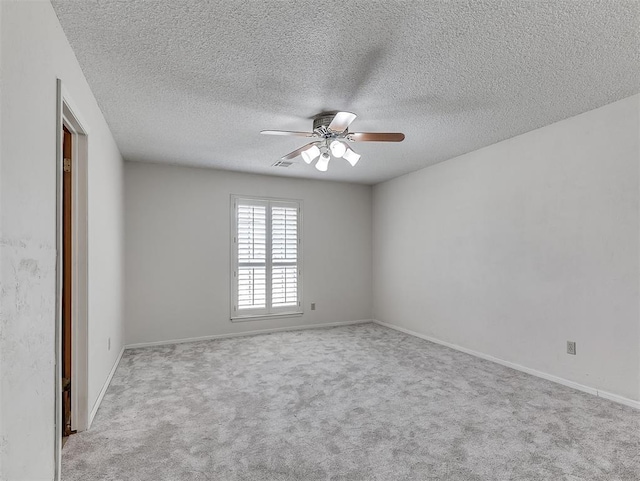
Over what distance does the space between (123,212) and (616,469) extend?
4996 millimetres

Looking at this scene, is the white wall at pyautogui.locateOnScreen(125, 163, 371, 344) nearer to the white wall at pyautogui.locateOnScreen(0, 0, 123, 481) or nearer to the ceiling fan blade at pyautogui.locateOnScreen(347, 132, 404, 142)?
the ceiling fan blade at pyautogui.locateOnScreen(347, 132, 404, 142)

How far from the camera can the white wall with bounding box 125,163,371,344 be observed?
15.4 feet

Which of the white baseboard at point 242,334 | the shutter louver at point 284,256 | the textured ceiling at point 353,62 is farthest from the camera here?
the shutter louver at point 284,256

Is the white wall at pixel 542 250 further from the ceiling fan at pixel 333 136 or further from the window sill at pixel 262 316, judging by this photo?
the window sill at pixel 262 316

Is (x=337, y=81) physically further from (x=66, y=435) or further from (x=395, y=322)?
(x=395, y=322)

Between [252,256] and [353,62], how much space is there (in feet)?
11.7

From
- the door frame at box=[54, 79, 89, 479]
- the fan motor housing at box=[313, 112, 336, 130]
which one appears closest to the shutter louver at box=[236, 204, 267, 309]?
the fan motor housing at box=[313, 112, 336, 130]

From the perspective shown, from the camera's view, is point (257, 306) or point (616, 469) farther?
point (257, 306)

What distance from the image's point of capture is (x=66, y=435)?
2.36 metres

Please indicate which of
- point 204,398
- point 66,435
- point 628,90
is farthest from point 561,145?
point 66,435

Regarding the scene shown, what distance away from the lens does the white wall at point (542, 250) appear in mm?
2887

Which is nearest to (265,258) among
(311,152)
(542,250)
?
(311,152)
